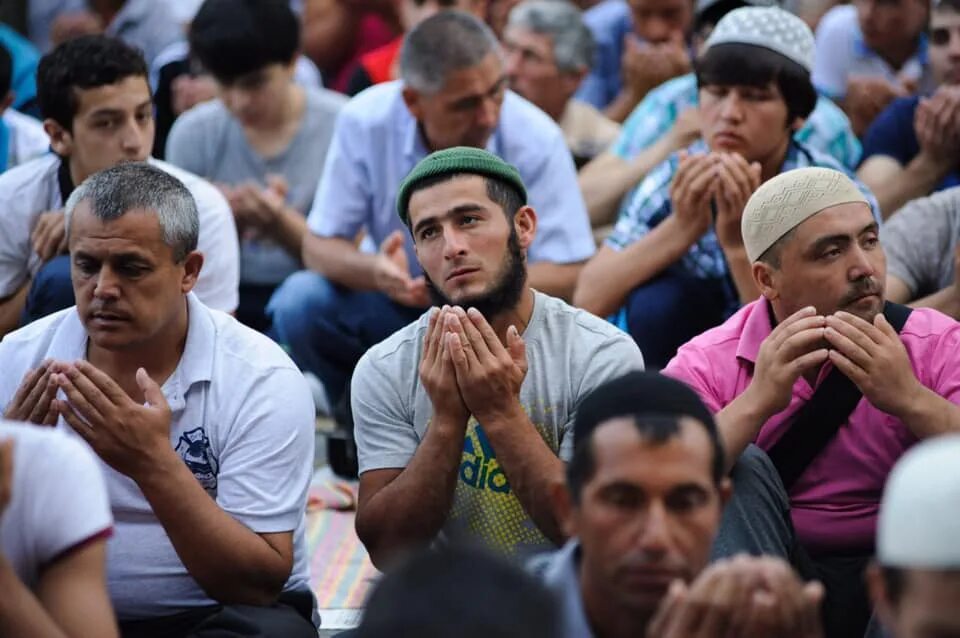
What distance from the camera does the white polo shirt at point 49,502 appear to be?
303 centimetres

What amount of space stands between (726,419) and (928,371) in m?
0.53

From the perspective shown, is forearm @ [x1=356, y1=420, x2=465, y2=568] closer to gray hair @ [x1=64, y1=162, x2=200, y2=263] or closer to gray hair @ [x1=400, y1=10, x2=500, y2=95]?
gray hair @ [x1=64, y1=162, x2=200, y2=263]

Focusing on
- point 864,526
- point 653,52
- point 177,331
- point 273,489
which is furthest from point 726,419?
point 653,52

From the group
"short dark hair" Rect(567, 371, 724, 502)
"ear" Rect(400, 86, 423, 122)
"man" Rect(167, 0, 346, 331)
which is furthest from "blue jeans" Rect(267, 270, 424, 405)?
"short dark hair" Rect(567, 371, 724, 502)

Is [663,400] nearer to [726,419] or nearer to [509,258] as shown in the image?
[726,419]

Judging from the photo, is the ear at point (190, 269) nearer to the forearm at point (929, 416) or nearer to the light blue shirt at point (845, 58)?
the forearm at point (929, 416)

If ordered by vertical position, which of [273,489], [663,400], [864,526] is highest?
[663,400]

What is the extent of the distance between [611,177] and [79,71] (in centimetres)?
213

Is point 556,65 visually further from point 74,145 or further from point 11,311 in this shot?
point 11,311

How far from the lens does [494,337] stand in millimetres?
3816

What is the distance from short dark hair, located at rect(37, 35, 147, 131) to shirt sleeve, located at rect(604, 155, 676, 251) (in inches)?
64.0

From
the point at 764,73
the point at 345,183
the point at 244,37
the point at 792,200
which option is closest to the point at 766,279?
the point at 792,200

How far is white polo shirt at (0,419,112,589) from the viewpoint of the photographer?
303cm

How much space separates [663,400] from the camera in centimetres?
314
